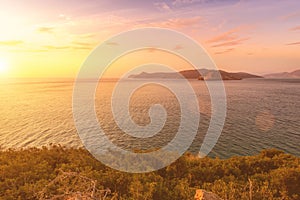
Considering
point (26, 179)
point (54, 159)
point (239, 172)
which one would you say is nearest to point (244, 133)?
point (239, 172)

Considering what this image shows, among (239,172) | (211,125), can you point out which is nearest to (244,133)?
(211,125)

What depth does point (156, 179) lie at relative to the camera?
10.5m

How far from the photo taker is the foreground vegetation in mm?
8852

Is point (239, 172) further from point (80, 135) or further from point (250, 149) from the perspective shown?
point (80, 135)

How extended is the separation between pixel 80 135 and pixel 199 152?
17400 mm

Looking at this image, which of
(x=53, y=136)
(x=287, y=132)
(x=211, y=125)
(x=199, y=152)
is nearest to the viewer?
(x=199, y=152)

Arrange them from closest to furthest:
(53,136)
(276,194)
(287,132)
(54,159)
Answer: (276,194)
(54,159)
(53,136)
(287,132)

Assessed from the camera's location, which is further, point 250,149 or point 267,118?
point 267,118

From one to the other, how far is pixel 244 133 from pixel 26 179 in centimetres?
3370

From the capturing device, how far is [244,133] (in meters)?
37.7

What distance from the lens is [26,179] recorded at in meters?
10.1

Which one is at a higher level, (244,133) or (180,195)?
(180,195)

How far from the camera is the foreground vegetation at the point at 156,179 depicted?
8.85 meters

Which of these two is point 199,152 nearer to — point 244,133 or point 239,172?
point 244,133
